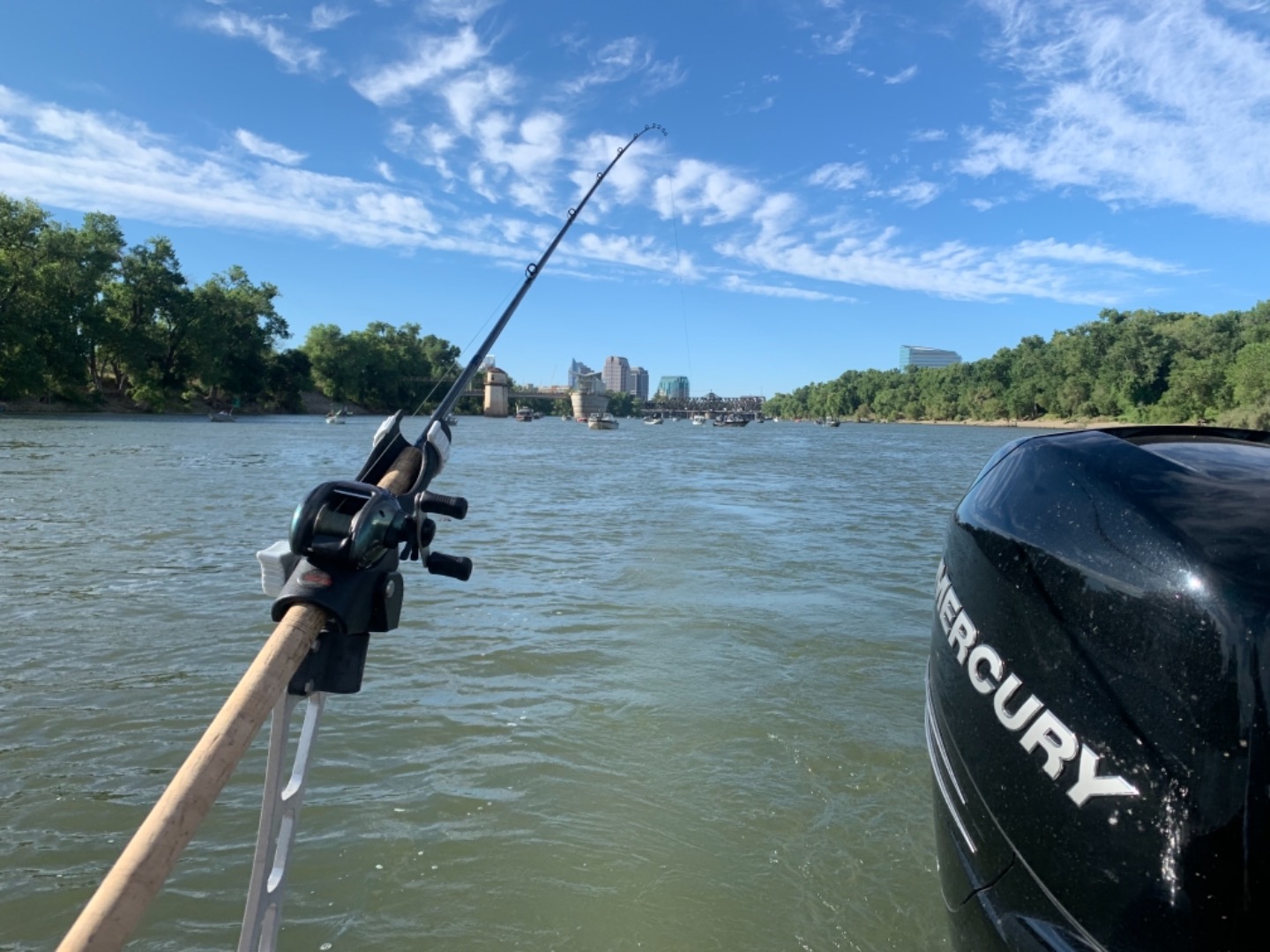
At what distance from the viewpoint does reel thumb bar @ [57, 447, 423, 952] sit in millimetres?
877

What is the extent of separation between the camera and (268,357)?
284 ft

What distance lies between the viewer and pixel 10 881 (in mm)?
2758

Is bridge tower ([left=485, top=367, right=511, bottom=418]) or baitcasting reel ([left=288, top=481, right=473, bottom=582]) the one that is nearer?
baitcasting reel ([left=288, top=481, right=473, bottom=582])

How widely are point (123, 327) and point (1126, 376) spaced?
114682 mm

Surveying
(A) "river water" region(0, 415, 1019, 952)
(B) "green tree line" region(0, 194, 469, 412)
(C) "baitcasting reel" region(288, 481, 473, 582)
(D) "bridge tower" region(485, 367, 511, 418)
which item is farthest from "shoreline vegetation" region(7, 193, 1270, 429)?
(C) "baitcasting reel" region(288, 481, 473, 582)

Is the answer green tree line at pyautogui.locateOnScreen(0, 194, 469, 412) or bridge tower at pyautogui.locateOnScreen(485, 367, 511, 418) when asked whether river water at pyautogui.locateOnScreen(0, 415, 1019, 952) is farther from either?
bridge tower at pyautogui.locateOnScreen(485, 367, 511, 418)

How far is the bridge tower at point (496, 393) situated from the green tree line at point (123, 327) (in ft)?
126

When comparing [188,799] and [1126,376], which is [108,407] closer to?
[188,799]

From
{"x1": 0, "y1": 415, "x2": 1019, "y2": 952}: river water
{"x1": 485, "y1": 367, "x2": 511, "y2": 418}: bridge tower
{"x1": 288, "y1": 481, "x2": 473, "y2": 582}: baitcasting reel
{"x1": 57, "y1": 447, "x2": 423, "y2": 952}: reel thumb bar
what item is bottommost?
{"x1": 0, "y1": 415, "x2": 1019, "y2": 952}: river water

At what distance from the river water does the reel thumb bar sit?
180cm

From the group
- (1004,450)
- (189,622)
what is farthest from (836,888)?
(189,622)

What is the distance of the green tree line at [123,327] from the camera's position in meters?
52.4

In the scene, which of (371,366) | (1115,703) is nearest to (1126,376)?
(371,366)

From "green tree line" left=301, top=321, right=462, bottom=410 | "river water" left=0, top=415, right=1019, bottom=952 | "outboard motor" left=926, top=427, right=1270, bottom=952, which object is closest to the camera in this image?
"outboard motor" left=926, top=427, right=1270, bottom=952
